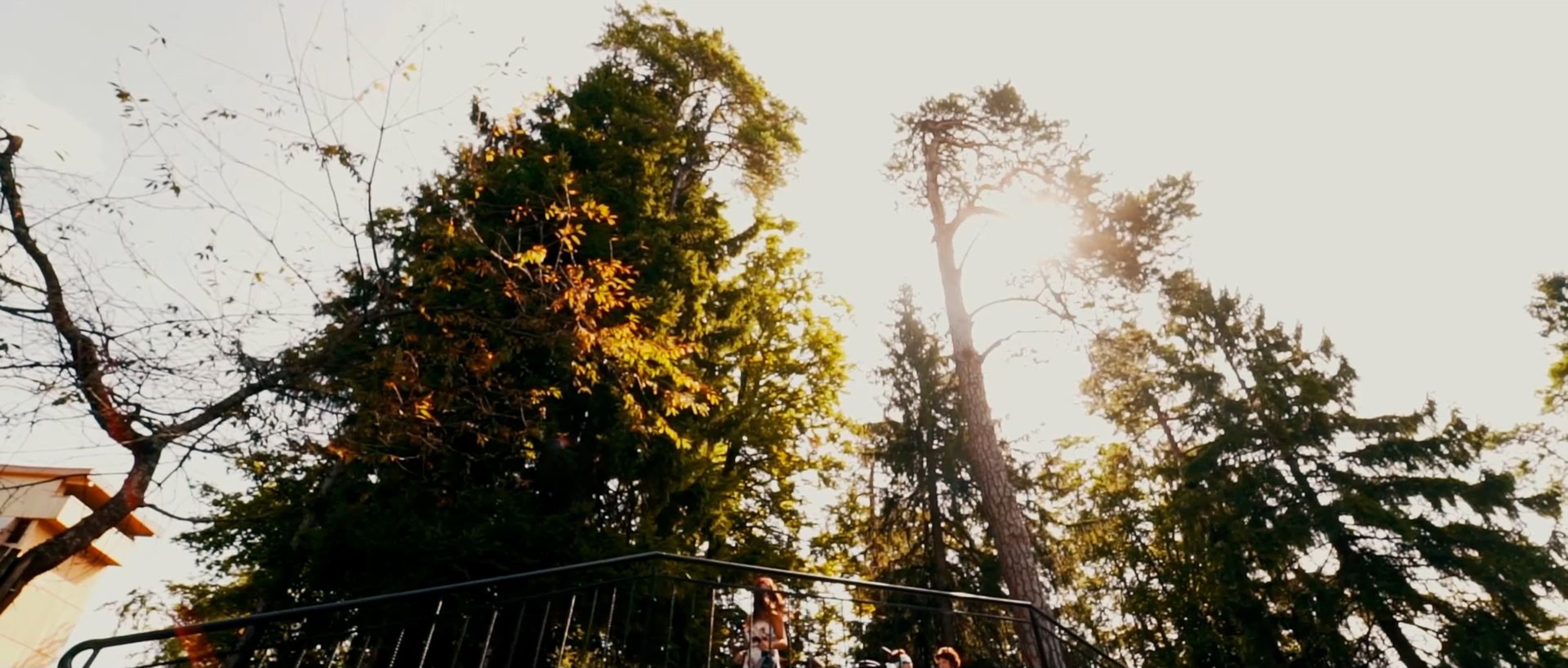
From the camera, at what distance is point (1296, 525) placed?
11.8m

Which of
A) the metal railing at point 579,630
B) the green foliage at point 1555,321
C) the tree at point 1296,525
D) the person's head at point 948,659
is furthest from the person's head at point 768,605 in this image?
the green foliage at point 1555,321

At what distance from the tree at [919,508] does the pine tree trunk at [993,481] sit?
4714mm

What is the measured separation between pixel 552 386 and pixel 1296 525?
13.0 m

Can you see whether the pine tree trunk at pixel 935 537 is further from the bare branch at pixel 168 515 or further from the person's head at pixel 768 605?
the bare branch at pixel 168 515

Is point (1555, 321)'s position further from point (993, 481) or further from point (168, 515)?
point (168, 515)

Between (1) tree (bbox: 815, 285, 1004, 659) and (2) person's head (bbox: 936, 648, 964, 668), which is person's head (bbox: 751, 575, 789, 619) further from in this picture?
(1) tree (bbox: 815, 285, 1004, 659)

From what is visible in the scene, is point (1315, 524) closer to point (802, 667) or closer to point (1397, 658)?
point (1397, 658)

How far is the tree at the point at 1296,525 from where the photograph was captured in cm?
1019

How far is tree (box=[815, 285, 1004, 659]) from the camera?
13773 millimetres

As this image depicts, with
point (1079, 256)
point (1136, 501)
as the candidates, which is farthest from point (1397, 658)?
point (1079, 256)

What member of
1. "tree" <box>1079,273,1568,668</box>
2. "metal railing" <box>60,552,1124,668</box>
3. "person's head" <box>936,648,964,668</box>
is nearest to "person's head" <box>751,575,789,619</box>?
"metal railing" <box>60,552,1124,668</box>

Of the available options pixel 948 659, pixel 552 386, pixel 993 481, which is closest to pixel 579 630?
pixel 552 386

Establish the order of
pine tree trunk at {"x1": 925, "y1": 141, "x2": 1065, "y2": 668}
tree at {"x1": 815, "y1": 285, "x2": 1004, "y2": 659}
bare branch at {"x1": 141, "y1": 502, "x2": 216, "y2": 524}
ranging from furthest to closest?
tree at {"x1": 815, "y1": 285, "x2": 1004, "y2": 659} → pine tree trunk at {"x1": 925, "y1": 141, "x2": 1065, "y2": 668} → bare branch at {"x1": 141, "y1": 502, "x2": 216, "y2": 524}

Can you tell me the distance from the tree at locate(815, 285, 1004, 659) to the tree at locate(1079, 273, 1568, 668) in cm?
315
